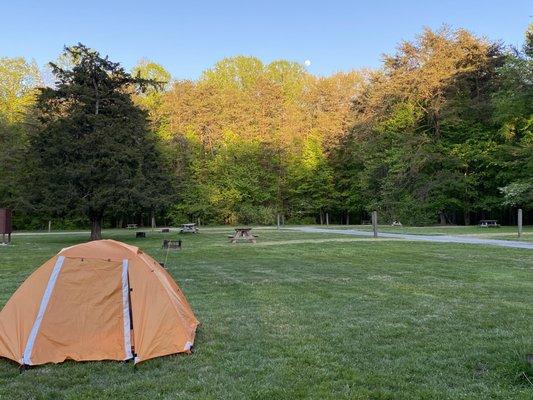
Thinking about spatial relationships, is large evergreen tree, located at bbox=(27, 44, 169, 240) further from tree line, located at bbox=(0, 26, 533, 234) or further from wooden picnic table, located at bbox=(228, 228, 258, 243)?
wooden picnic table, located at bbox=(228, 228, 258, 243)

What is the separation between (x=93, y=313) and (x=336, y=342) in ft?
9.53

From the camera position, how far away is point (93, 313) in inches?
230

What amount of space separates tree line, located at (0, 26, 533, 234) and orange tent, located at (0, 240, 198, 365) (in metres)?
17.6

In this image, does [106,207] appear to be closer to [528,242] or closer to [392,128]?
[528,242]

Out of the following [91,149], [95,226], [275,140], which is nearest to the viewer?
[91,149]

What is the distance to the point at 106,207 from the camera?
23688 mm

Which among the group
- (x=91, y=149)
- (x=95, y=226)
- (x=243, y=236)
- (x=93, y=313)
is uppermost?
(x=91, y=149)

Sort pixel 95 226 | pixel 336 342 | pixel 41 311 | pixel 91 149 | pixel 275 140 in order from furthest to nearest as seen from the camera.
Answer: pixel 275 140 < pixel 95 226 < pixel 91 149 < pixel 336 342 < pixel 41 311

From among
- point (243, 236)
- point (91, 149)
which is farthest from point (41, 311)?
point (91, 149)

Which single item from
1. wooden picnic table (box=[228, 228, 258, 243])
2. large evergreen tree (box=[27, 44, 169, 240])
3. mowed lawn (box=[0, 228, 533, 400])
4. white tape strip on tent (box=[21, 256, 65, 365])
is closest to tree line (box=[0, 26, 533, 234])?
large evergreen tree (box=[27, 44, 169, 240])

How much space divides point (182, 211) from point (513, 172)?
3012 centimetres

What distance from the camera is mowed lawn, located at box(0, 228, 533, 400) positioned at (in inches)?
187

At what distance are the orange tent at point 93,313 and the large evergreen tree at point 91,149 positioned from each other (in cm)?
1757

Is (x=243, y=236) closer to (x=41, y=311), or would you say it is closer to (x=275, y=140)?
(x=41, y=311)
